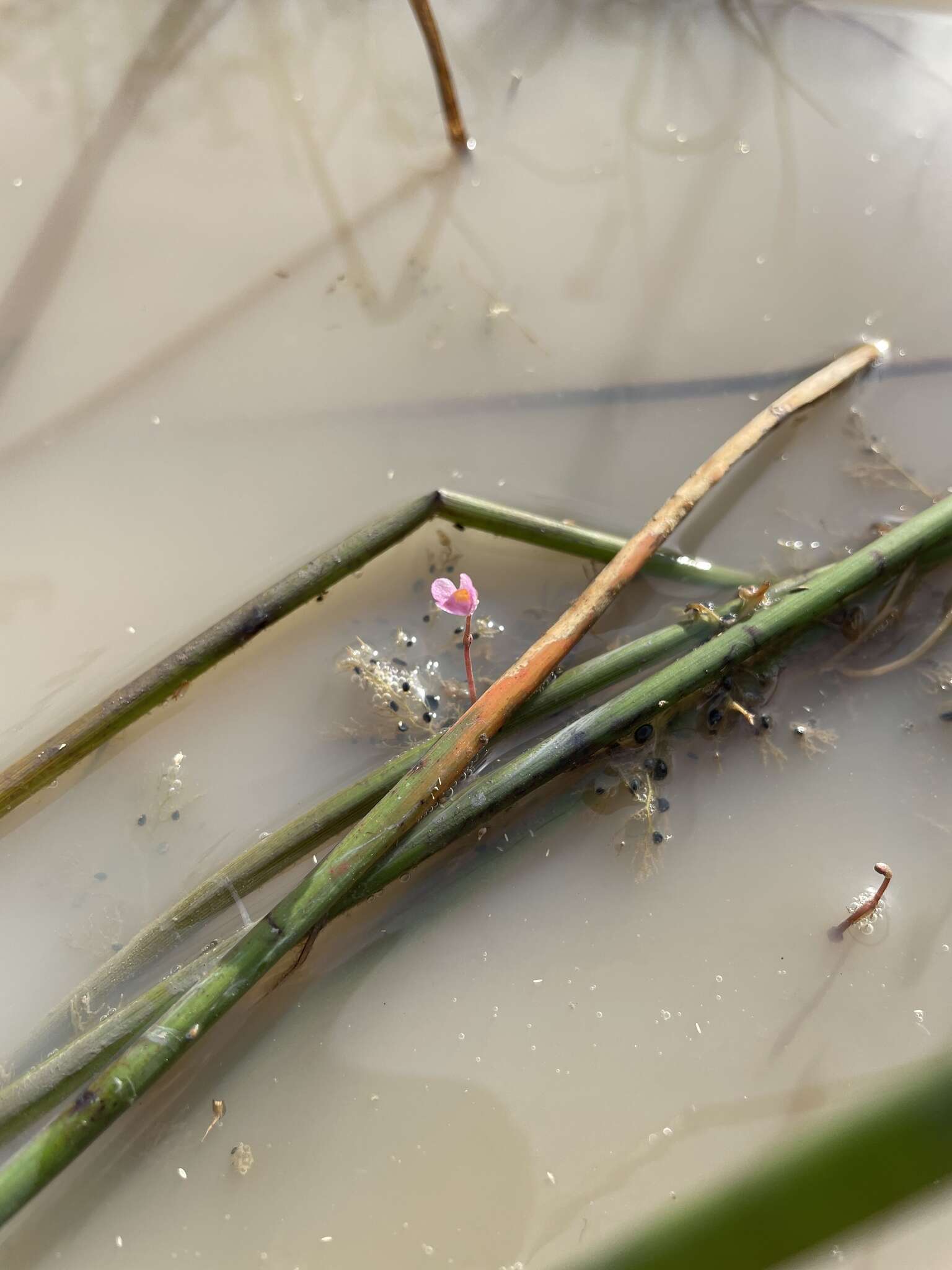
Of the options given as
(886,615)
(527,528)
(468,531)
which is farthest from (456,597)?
(886,615)

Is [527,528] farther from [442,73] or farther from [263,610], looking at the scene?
[442,73]

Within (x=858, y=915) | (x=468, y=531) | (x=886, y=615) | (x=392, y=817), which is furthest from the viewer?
(x=468, y=531)

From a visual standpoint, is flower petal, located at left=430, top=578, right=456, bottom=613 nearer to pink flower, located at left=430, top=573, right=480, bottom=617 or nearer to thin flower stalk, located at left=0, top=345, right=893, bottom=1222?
pink flower, located at left=430, top=573, right=480, bottom=617

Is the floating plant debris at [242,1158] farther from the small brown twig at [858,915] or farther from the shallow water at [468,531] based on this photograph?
the small brown twig at [858,915]

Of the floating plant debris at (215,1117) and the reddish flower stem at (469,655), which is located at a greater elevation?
the reddish flower stem at (469,655)

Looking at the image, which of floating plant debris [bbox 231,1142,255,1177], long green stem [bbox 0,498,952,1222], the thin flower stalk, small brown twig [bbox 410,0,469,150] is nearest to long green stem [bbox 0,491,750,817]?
the thin flower stalk

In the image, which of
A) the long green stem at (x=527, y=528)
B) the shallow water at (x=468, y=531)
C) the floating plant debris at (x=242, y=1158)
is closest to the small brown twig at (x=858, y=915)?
the shallow water at (x=468, y=531)

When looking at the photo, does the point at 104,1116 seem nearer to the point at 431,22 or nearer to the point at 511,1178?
the point at 511,1178
